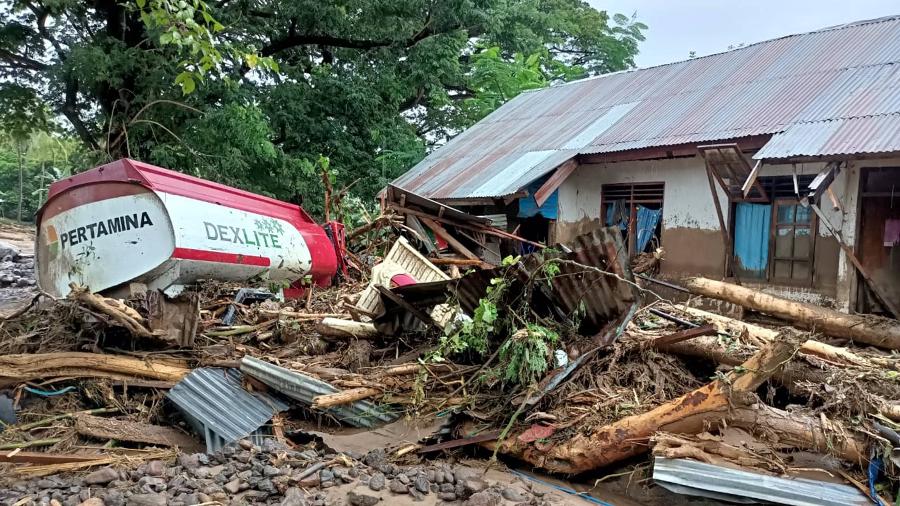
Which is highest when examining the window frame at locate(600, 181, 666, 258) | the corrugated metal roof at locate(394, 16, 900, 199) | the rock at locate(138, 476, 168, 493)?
the corrugated metal roof at locate(394, 16, 900, 199)

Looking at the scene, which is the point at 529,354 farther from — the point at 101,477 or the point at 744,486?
the point at 101,477

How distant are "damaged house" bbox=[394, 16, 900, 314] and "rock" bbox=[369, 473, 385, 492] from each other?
605 centimetres

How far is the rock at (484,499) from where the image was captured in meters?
3.79

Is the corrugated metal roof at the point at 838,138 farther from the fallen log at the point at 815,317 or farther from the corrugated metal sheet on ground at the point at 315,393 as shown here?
the corrugated metal sheet on ground at the point at 315,393

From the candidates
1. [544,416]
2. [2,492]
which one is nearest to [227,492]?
[2,492]

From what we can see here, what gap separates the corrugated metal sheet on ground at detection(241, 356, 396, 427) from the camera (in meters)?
5.30

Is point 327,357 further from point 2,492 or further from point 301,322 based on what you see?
point 2,492

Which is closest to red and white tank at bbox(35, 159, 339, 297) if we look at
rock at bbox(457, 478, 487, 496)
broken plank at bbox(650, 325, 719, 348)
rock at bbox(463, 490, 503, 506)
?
rock at bbox(457, 478, 487, 496)

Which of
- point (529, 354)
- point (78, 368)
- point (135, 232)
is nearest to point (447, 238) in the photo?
point (135, 232)

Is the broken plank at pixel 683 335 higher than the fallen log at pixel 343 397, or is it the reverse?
the broken plank at pixel 683 335

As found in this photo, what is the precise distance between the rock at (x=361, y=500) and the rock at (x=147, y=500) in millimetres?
1119

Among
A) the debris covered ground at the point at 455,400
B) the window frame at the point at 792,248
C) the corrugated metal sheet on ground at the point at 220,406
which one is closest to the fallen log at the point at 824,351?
the debris covered ground at the point at 455,400

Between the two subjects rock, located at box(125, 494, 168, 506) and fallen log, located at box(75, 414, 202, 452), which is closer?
rock, located at box(125, 494, 168, 506)

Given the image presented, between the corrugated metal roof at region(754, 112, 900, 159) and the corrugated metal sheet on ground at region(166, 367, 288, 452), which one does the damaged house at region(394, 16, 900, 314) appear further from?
the corrugated metal sheet on ground at region(166, 367, 288, 452)
